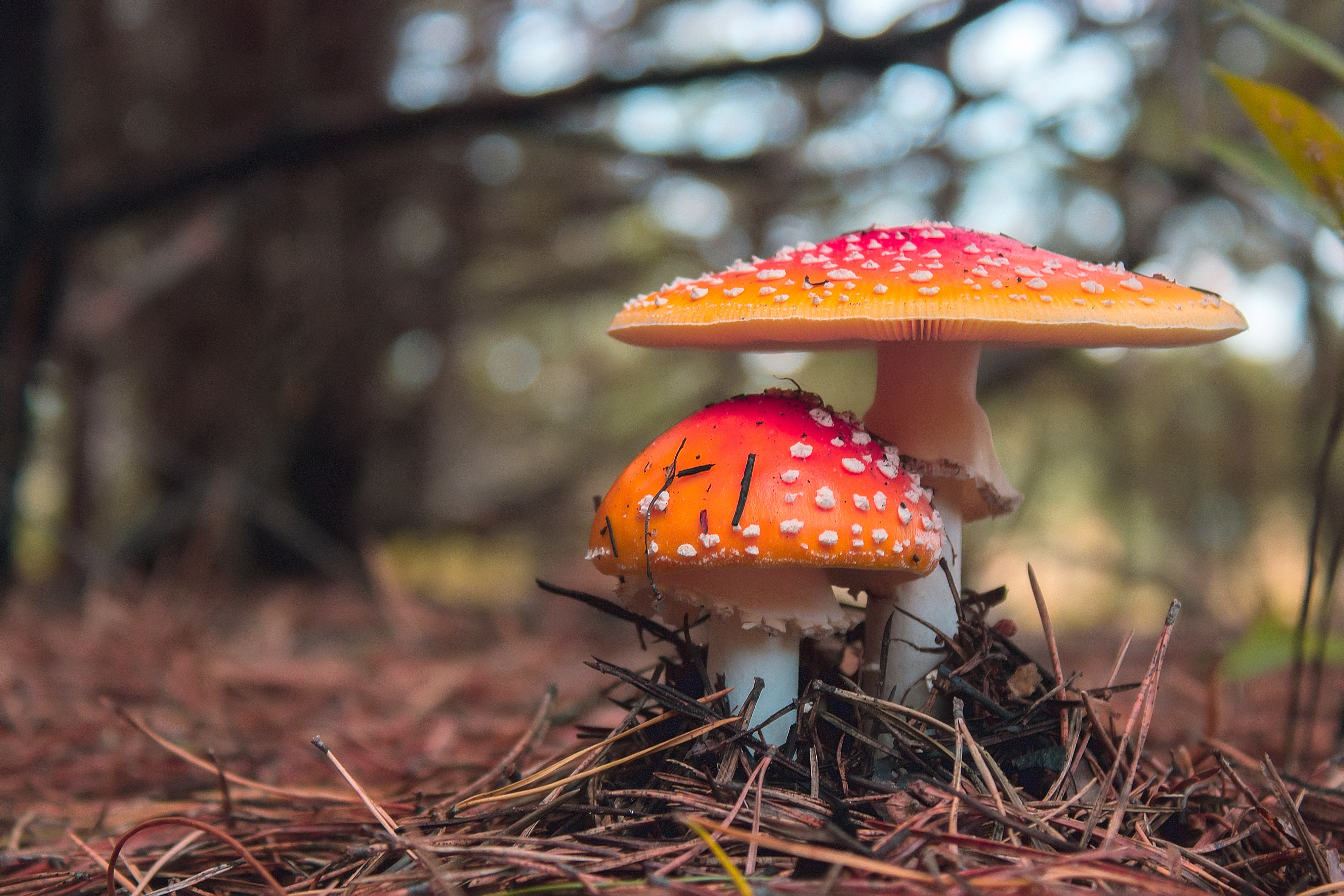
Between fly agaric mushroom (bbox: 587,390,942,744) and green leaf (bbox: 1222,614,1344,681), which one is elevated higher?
fly agaric mushroom (bbox: 587,390,942,744)

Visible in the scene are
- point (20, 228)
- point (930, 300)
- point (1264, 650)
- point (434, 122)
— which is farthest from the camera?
point (20, 228)

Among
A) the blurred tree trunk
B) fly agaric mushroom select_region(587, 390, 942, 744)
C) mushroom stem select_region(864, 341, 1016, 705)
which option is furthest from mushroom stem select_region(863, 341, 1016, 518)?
the blurred tree trunk

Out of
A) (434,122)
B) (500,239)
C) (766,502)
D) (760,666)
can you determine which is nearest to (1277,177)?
(766,502)

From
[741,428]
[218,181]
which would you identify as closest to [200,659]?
[218,181]

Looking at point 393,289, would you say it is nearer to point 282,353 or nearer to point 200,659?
point 282,353

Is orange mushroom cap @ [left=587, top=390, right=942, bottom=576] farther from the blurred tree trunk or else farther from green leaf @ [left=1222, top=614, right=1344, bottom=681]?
the blurred tree trunk

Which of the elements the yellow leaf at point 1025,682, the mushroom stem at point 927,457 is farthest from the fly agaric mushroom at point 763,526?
the yellow leaf at point 1025,682

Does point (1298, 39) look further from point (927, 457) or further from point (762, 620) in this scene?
point (762, 620)
